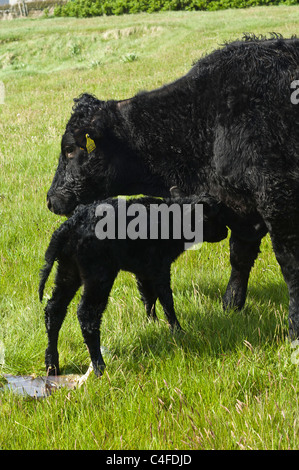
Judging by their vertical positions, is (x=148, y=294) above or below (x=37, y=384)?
above

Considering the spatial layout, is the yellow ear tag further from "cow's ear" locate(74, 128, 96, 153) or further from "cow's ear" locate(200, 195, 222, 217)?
"cow's ear" locate(200, 195, 222, 217)

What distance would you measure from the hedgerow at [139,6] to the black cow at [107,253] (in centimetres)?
3800

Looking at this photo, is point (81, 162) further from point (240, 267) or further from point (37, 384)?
point (37, 384)

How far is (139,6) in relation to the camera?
45.7 meters

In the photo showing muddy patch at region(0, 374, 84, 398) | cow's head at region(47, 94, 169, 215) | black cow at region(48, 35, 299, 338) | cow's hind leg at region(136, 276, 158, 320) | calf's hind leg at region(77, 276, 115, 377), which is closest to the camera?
muddy patch at region(0, 374, 84, 398)

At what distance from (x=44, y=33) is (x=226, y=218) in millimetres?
36647

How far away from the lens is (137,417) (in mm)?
3209

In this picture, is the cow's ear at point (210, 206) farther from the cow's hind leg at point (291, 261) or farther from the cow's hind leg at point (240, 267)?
the cow's hind leg at point (240, 267)

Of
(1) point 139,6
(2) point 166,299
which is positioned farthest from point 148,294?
(1) point 139,6

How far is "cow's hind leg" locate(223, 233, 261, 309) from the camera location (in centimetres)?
504

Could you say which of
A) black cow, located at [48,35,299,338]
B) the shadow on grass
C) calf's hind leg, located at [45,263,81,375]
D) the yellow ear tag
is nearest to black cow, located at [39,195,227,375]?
calf's hind leg, located at [45,263,81,375]

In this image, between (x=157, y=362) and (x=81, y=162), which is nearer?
(x=157, y=362)

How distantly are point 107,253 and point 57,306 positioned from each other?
553 millimetres

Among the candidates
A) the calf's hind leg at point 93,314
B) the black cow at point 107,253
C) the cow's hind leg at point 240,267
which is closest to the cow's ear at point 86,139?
the black cow at point 107,253
